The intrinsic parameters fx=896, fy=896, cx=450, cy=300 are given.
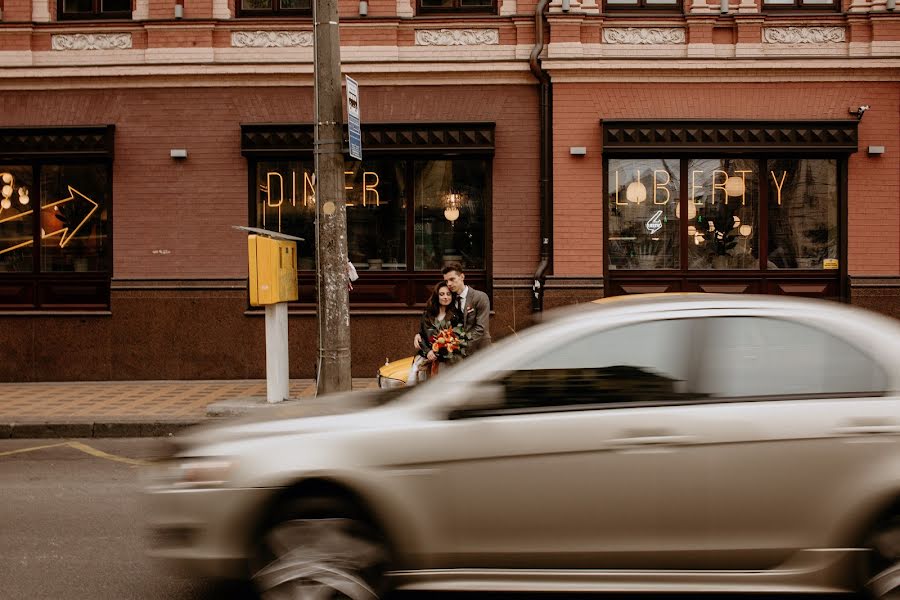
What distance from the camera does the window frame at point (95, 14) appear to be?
13.4m

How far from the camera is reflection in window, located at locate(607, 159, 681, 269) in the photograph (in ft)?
43.0

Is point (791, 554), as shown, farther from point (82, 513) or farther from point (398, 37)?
point (398, 37)

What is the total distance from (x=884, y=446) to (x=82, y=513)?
17.2 ft

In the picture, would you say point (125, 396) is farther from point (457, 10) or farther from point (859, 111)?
point (859, 111)

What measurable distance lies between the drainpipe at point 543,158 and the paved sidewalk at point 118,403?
276 centimetres

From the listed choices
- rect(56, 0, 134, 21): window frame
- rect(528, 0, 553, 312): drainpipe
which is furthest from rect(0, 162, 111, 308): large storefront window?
rect(528, 0, 553, 312): drainpipe

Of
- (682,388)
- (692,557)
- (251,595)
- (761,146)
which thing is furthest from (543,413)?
(761,146)

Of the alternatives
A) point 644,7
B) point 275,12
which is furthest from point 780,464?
point 275,12

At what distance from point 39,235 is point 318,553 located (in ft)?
36.7

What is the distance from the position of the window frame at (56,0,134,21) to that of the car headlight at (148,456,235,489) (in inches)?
432

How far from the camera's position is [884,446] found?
388 cm

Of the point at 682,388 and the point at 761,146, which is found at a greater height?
the point at 761,146

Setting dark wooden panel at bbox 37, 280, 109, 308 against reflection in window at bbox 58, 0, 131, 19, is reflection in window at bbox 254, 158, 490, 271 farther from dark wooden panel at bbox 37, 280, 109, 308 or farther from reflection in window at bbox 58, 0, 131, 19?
reflection in window at bbox 58, 0, 131, 19

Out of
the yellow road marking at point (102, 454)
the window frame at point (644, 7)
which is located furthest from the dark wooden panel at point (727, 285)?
the yellow road marking at point (102, 454)
